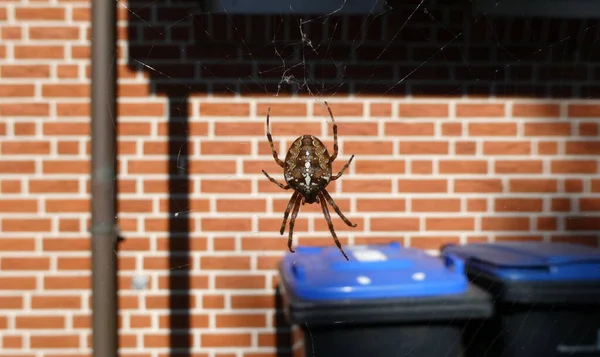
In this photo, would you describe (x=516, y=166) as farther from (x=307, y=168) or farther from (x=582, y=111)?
(x=307, y=168)

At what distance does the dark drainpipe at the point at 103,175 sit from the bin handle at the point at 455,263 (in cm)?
126

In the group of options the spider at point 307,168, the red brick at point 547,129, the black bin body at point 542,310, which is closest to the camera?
the black bin body at point 542,310

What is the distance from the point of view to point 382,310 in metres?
1.60

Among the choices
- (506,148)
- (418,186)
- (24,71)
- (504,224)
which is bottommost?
(504,224)

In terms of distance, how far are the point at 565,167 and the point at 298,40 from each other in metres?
1.28

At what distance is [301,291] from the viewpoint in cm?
158

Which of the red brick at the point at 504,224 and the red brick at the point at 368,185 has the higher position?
the red brick at the point at 368,185

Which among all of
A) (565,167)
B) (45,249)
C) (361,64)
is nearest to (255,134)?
(361,64)

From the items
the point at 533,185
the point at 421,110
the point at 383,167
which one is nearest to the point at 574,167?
the point at 533,185

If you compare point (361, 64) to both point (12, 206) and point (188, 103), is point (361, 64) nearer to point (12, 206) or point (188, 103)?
point (188, 103)

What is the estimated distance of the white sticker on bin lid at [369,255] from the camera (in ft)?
5.79

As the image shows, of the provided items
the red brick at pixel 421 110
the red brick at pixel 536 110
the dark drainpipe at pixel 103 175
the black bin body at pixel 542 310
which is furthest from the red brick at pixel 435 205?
the dark drainpipe at pixel 103 175

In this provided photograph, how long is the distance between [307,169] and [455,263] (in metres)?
0.57

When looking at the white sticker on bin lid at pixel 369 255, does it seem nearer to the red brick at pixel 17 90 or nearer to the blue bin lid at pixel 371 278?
the blue bin lid at pixel 371 278
